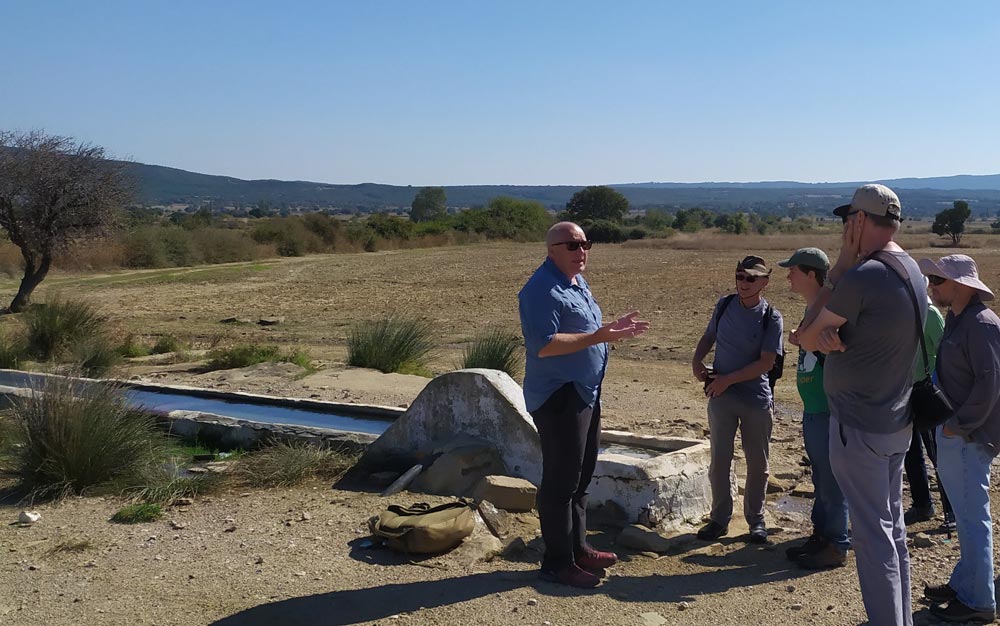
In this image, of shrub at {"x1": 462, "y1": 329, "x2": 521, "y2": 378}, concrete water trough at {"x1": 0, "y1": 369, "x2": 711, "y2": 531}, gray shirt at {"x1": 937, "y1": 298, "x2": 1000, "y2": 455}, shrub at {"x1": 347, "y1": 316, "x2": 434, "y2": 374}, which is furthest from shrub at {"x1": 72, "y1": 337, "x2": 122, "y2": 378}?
gray shirt at {"x1": 937, "y1": 298, "x2": 1000, "y2": 455}

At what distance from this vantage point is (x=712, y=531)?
5957 millimetres

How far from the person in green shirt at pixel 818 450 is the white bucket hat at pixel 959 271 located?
0.56 m

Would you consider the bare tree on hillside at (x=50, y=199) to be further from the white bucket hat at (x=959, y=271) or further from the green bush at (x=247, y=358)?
the white bucket hat at (x=959, y=271)

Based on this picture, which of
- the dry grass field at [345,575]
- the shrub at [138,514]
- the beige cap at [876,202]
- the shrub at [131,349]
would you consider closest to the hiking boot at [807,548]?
the dry grass field at [345,575]

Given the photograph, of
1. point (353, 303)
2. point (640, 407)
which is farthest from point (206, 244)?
point (640, 407)

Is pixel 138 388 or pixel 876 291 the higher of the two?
pixel 876 291

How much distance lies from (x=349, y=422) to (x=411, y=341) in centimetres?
413

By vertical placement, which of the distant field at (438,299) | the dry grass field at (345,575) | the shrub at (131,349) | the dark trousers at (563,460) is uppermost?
the dark trousers at (563,460)

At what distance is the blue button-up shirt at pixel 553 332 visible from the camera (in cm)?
484

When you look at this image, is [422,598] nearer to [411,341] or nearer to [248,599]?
[248,599]

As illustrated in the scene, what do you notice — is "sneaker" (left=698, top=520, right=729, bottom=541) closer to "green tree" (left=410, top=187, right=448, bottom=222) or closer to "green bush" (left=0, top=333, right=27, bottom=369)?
"green bush" (left=0, top=333, right=27, bottom=369)

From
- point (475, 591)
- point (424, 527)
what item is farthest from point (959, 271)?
point (424, 527)

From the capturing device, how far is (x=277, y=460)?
23.7 feet

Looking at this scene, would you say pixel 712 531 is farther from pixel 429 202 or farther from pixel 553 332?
pixel 429 202
